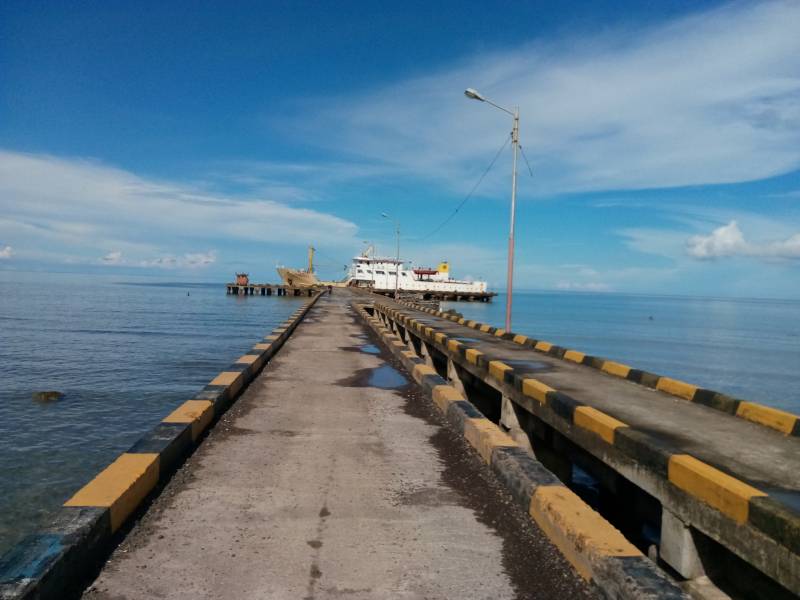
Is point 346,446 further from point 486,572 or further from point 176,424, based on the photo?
point 486,572

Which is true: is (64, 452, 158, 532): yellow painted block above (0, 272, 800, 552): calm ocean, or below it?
above

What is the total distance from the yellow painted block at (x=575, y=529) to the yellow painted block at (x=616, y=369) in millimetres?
6078

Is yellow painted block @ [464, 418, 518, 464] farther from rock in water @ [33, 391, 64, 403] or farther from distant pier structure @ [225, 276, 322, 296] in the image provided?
distant pier structure @ [225, 276, 322, 296]

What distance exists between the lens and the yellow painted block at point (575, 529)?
3301 millimetres

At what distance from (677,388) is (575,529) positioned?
5413mm

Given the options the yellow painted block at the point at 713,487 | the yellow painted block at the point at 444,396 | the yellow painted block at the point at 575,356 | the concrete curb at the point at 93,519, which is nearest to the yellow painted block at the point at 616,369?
the yellow painted block at the point at 575,356

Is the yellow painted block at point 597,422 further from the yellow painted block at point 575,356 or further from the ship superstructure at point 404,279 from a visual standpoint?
the ship superstructure at point 404,279

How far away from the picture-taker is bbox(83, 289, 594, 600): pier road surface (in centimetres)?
322

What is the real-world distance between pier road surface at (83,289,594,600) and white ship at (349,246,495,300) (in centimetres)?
8414

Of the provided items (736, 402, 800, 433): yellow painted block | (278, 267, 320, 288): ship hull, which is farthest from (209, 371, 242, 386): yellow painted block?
(278, 267, 320, 288): ship hull

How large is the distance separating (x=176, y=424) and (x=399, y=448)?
2.38m

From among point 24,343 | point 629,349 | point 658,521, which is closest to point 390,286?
point 629,349

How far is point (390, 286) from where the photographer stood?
93.8 metres

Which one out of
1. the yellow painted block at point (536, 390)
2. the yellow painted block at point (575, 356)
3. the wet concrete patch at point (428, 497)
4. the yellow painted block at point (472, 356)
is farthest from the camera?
the yellow painted block at point (575, 356)
